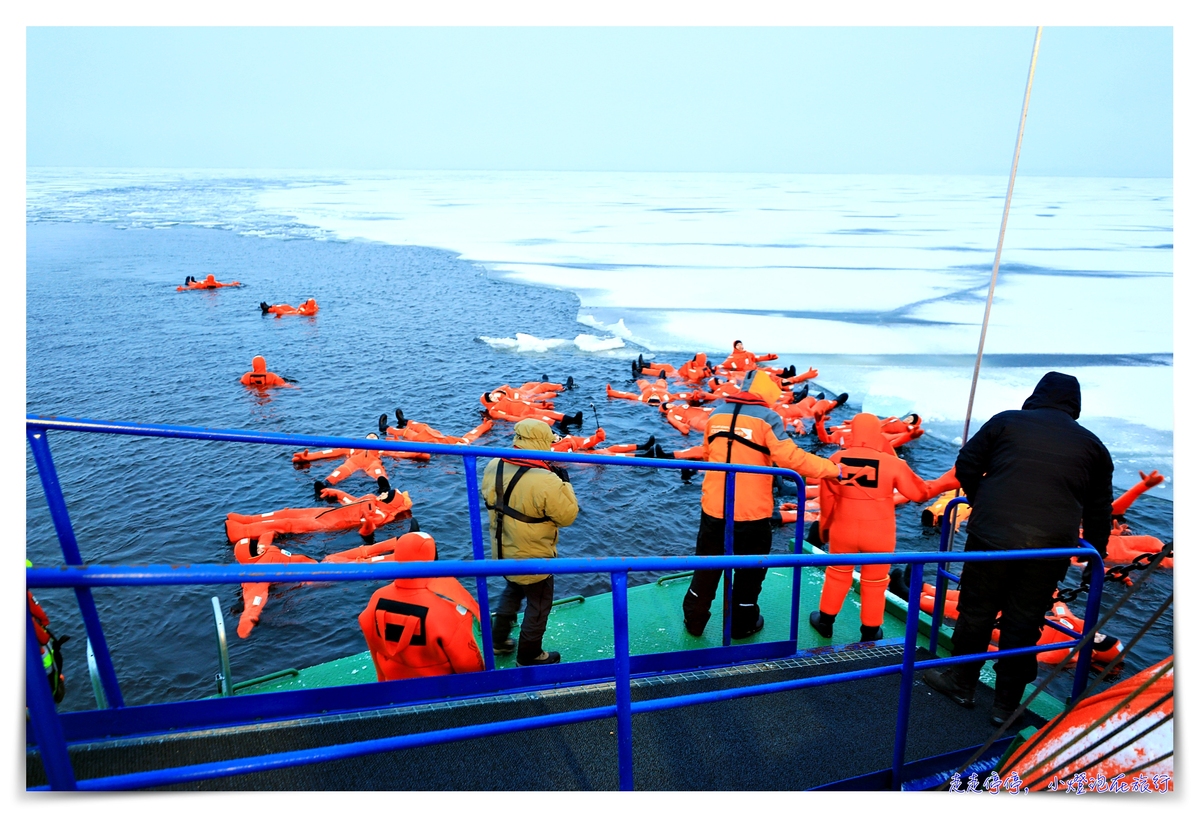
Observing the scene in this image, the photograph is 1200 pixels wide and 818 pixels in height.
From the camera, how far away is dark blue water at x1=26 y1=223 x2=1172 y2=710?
6.34 m

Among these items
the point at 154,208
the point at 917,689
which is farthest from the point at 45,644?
the point at 154,208

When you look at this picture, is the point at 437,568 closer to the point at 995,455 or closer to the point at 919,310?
the point at 995,455

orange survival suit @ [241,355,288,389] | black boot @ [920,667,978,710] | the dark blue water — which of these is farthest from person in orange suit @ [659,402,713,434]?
black boot @ [920,667,978,710]

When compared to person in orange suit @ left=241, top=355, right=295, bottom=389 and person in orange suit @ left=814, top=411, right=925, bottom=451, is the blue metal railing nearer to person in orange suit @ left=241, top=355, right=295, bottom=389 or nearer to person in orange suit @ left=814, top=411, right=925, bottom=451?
person in orange suit @ left=814, top=411, right=925, bottom=451

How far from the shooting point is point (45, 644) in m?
3.27

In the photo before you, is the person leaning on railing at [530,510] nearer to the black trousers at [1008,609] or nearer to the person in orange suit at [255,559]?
the black trousers at [1008,609]

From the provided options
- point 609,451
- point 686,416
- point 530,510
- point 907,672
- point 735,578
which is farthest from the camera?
point 686,416

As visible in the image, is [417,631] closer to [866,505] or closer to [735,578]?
[735,578]

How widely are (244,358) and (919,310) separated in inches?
601

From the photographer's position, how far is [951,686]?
3.40 meters

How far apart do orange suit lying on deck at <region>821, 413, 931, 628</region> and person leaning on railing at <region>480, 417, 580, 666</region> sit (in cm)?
159

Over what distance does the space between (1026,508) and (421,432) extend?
8410 mm

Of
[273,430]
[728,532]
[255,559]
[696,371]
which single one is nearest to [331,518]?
[255,559]

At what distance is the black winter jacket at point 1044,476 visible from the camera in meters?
3.09
